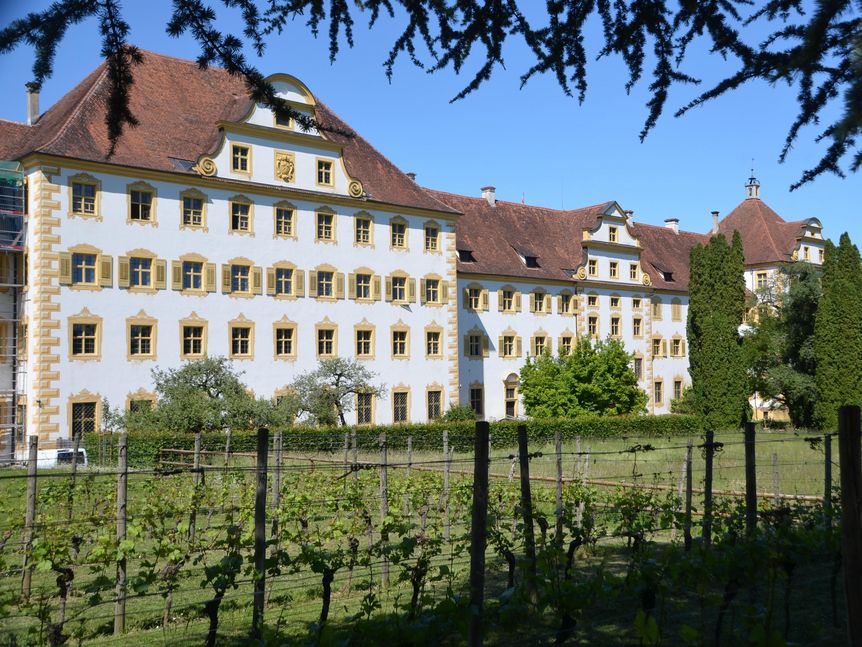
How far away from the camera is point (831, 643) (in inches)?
269

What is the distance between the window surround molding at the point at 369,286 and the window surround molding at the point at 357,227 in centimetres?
93

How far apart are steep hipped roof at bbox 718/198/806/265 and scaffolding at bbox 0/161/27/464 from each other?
135 feet

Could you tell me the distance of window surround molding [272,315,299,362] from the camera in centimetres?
3250

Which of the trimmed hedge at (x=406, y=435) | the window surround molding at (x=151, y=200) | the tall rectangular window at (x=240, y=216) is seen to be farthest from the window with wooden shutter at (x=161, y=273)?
the trimmed hedge at (x=406, y=435)

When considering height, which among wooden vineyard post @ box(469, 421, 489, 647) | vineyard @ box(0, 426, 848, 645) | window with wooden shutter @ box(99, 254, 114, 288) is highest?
window with wooden shutter @ box(99, 254, 114, 288)

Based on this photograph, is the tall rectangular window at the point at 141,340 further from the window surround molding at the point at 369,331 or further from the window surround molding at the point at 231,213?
the window surround molding at the point at 369,331

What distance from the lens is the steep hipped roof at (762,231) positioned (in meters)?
57.8

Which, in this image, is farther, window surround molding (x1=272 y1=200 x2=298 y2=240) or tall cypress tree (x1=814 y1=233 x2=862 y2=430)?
tall cypress tree (x1=814 y1=233 x2=862 y2=430)

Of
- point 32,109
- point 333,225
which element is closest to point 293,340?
point 333,225

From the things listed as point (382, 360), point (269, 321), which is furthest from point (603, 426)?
point (269, 321)

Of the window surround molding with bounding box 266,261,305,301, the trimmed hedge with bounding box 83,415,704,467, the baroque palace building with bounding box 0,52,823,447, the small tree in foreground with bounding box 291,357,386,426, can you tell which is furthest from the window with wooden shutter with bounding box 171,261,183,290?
the trimmed hedge with bounding box 83,415,704,467

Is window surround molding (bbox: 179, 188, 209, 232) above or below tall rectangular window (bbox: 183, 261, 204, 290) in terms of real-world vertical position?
above

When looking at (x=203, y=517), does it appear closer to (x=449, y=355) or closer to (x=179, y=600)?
(x=179, y=600)

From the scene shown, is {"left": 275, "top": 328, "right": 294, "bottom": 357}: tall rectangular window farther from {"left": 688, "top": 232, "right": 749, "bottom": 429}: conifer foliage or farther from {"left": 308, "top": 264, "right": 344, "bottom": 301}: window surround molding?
{"left": 688, "top": 232, "right": 749, "bottom": 429}: conifer foliage
